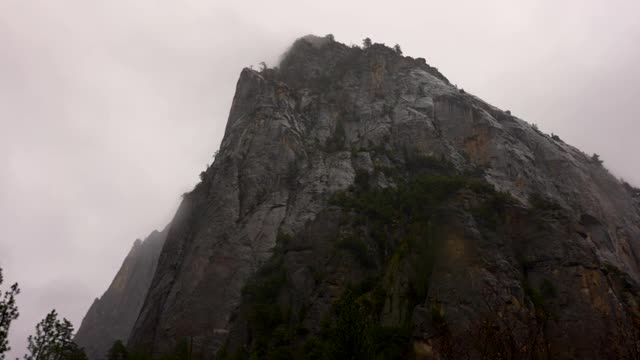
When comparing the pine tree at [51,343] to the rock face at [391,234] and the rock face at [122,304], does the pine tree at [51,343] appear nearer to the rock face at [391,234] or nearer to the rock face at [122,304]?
the rock face at [391,234]

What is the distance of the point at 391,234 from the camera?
5603cm

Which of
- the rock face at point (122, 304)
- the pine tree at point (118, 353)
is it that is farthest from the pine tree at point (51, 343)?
the rock face at point (122, 304)

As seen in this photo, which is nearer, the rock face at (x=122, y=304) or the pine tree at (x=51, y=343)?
the pine tree at (x=51, y=343)

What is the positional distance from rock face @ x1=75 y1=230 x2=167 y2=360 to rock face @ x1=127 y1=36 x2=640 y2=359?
160 feet

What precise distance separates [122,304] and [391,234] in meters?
87.7

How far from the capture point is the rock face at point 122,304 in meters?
113

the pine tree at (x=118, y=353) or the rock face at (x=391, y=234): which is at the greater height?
the rock face at (x=391, y=234)

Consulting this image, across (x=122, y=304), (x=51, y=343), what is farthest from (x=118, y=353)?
(x=122, y=304)

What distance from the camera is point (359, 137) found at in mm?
79688

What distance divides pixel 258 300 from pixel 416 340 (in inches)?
754

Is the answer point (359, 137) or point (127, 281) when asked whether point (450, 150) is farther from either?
point (127, 281)

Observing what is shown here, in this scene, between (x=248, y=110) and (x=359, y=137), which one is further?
(x=248, y=110)

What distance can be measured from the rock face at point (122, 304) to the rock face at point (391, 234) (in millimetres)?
48870

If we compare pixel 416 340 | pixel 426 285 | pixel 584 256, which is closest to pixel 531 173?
pixel 584 256
